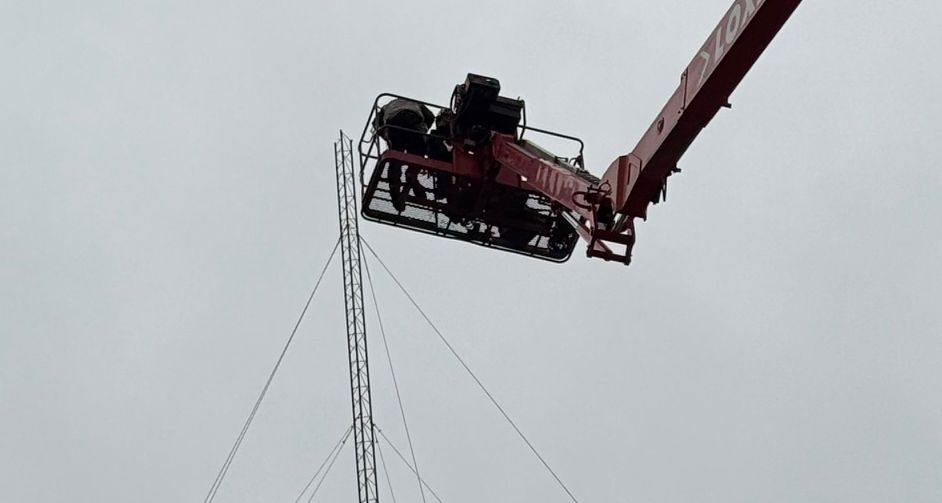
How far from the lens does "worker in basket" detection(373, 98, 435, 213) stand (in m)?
26.4

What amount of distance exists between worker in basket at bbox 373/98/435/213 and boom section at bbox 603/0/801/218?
20.7 ft

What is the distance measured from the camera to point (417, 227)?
2741 cm

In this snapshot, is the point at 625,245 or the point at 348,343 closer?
the point at 625,245

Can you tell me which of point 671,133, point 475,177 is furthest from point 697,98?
point 475,177

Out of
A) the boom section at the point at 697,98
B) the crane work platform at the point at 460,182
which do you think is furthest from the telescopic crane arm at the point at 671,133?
the crane work platform at the point at 460,182

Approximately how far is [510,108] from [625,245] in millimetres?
6327

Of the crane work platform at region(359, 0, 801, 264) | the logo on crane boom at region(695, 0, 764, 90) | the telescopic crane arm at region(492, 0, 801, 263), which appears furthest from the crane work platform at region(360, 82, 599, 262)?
the logo on crane boom at region(695, 0, 764, 90)

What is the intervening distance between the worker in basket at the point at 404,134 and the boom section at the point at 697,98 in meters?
6.30

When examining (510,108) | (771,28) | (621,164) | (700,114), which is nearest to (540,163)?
(510,108)

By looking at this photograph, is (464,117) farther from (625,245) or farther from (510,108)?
(625,245)

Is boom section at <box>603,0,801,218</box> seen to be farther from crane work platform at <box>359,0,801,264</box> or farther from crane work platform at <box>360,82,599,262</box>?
crane work platform at <box>360,82,599,262</box>

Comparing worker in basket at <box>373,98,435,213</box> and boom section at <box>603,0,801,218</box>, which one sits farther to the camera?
worker in basket at <box>373,98,435,213</box>

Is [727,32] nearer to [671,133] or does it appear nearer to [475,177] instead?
[671,133]

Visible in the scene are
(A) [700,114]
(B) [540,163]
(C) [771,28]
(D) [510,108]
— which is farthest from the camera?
(D) [510,108]
